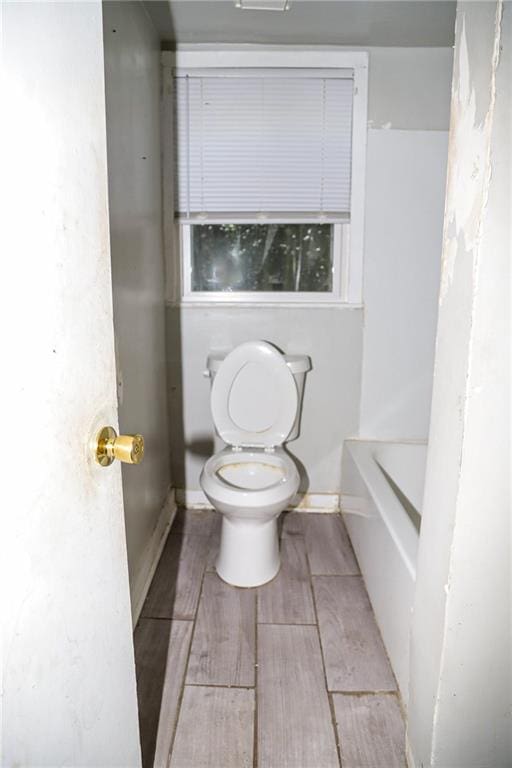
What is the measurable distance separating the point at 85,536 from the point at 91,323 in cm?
29

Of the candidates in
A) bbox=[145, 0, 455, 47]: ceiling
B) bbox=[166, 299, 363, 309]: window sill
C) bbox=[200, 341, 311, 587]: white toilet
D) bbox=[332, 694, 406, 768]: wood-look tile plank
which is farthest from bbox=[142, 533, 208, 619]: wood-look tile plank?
bbox=[145, 0, 455, 47]: ceiling

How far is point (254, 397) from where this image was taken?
85.8 inches

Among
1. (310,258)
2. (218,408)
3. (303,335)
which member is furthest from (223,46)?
(218,408)

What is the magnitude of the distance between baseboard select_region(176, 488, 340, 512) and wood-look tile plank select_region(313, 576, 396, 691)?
57 centimetres

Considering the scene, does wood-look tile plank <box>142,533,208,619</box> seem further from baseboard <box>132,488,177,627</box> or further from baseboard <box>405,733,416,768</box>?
baseboard <box>405,733,416,768</box>

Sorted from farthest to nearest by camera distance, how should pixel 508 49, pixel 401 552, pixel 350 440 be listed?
pixel 350 440 → pixel 401 552 → pixel 508 49

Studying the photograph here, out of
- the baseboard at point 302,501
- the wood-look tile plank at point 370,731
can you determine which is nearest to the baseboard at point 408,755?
the wood-look tile plank at point 370,731

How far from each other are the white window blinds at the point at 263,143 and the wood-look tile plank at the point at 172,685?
1742 mm

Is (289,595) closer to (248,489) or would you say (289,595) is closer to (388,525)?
(248,489)

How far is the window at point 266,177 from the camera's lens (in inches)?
88.1

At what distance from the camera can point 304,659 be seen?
5.21ft

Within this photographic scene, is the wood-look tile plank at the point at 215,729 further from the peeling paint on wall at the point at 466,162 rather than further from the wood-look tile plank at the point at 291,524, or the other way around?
the peeling paint on wall at the point at 466,162

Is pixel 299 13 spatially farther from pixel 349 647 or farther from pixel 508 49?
pixel 349 647

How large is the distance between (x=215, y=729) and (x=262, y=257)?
6.10 feet
